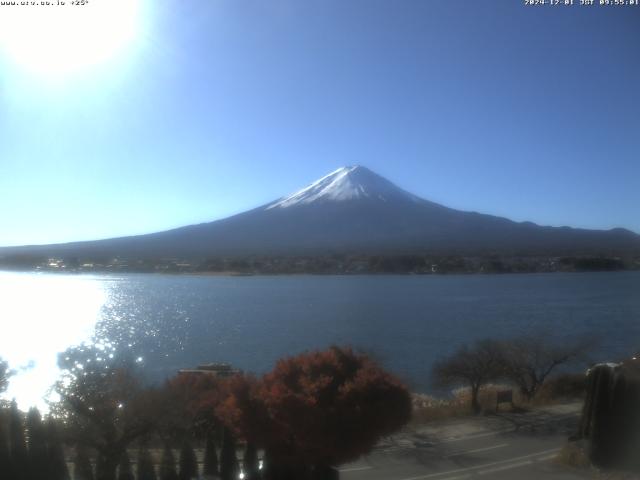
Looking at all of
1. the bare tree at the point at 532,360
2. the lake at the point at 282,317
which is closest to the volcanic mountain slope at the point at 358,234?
the lake at the point at 282,317

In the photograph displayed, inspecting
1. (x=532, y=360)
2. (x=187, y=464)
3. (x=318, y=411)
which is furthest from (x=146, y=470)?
(x=532, y=360)

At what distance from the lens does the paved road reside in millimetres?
7792

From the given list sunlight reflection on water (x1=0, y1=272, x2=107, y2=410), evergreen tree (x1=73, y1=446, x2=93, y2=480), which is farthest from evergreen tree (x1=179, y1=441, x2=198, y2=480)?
sunlight reflection on water (x1=0, y1=272, x2=107, y2=410)

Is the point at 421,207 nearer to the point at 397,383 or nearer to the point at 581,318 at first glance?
the point at 581,318

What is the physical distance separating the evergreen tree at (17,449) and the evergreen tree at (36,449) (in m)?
0.05

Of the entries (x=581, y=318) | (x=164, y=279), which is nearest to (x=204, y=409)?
(x=581, y=318)

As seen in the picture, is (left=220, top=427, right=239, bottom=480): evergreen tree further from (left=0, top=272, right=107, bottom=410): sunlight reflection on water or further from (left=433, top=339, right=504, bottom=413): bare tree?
(left=433, top=339, right=504, bottom=413): bare tree

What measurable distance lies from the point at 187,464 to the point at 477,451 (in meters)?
4.11

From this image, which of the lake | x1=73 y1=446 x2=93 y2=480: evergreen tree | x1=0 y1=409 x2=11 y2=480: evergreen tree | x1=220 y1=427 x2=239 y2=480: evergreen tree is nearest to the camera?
x1=0 y1=409 x2=11 y2=480: evergreen tree

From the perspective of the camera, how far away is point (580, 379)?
14.5 metres

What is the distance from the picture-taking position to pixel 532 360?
15.9 metres

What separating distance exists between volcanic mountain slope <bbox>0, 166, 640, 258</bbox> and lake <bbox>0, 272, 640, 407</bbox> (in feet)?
30.2

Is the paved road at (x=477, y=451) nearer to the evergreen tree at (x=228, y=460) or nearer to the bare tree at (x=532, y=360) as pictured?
the evergreen tree at (x=228, y=460)

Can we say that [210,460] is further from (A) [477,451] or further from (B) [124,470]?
(A) [477,451]
